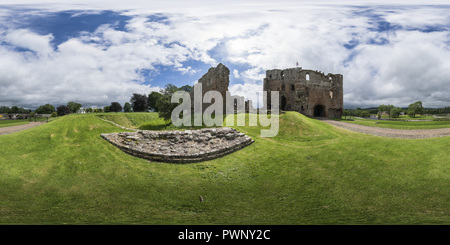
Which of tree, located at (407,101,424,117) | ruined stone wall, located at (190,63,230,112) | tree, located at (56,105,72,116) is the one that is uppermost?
ruined stone wall, located at (190,63,230,112)

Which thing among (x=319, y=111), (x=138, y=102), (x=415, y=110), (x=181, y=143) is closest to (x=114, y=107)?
(x=138, y=102)

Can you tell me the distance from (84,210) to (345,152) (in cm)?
1499

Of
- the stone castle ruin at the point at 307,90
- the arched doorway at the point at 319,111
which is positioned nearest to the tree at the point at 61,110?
the stone castle ruin at the point at 307,90

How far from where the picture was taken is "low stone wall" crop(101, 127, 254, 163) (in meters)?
16.0

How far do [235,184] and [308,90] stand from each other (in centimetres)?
3137

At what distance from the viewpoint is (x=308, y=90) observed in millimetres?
38594

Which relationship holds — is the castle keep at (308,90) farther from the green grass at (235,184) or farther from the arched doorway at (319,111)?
the green grass at (235,184)

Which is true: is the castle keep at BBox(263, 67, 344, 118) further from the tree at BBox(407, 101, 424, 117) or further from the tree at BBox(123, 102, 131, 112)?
the tree at BBox(123, 102, 131, 112)

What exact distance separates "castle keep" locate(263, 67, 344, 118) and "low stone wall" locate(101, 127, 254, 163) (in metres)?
23.3

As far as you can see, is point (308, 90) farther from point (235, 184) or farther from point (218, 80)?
point (235, 184)

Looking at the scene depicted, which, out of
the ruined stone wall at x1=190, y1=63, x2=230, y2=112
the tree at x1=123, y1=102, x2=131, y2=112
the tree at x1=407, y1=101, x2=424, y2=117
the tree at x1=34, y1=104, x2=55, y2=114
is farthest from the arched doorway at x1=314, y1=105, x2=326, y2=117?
the tree at x1=34, y1=104, x2=55, y2=114

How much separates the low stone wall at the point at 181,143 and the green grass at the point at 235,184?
0.81 meters

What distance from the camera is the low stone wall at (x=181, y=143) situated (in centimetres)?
1598

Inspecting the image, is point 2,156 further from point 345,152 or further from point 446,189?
point 446,189
